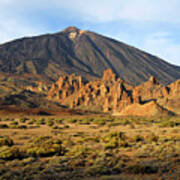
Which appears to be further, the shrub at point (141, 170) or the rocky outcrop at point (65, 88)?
the rocky outcrop at point (65, 88)

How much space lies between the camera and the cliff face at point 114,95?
80625 mm

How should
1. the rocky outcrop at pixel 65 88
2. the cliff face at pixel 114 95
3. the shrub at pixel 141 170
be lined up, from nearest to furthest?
the shrub at pixel 141 170 < the cliff face at pixel 114 95 < the rocky outcrop at pixel 65 88

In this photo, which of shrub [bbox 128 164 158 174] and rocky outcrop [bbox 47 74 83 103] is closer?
shrub [bbox 128 164 158 174]

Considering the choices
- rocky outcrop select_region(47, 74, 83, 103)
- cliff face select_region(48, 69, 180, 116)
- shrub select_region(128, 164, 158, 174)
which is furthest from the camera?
rocky outcrop select_region(47, 74, 83, 103)

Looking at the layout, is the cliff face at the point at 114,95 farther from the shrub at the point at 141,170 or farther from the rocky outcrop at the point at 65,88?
the shrub at the point at 141,170

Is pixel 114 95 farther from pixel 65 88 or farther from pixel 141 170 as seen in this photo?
pixel 141 170

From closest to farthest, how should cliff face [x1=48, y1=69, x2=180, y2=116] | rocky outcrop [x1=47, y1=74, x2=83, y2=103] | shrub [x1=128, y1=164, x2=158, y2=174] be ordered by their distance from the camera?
shrub [x1=128, y1=164, x2=158, y2=174] < cliff face [x1=48, y1=69, x2=180, y2=116] < rocky outcrop [x1=47, y1=74, x2=83, y2=103]

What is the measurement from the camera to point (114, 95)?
104625 millimetres

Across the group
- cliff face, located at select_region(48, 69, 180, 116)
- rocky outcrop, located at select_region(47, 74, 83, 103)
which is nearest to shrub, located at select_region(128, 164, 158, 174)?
cliff face, located at select_region(48, 69, 180, 116)

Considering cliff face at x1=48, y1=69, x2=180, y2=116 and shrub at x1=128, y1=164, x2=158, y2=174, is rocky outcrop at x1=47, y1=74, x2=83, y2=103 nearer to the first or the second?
cliff face at x1=48, y1=69, x2=180, y2=116

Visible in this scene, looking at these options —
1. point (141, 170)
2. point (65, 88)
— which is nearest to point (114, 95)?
point (65, 88)

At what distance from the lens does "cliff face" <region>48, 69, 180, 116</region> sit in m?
80.6

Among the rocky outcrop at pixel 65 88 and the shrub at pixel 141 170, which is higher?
the rocky outcrop at pixel 65 88

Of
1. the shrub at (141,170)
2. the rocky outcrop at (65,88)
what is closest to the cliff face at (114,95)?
the rocky outcrop at (65,88)
